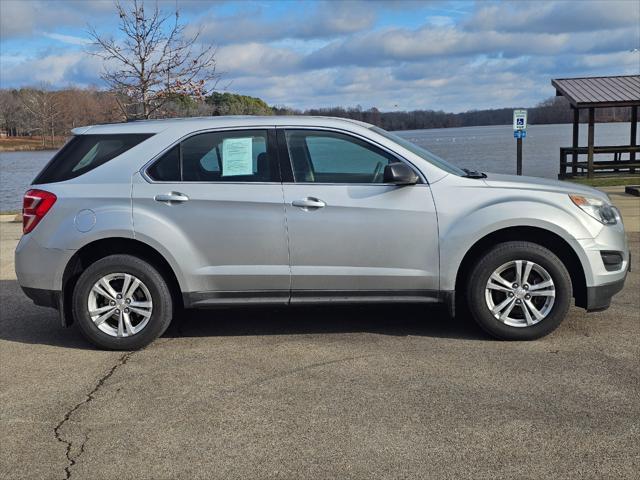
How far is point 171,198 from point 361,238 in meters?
1.48

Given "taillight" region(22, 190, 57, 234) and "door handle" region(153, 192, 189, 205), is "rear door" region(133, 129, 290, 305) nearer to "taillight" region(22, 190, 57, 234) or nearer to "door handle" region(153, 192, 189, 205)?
"door handle" region(153, 192, 189, 205)

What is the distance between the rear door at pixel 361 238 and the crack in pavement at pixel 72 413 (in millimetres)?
1402

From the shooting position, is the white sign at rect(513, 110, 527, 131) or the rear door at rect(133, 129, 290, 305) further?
the white sign at rect(513, 110, 527, 131)

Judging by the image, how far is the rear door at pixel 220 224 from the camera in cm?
527

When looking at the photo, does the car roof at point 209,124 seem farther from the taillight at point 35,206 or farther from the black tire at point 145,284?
the black tire at point 145,284

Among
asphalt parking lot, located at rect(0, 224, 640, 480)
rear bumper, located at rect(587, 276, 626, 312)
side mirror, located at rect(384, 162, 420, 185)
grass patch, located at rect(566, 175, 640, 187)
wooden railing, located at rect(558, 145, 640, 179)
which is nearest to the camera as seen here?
asphalt parking lot, located at rect(0, 224, 640, 480)

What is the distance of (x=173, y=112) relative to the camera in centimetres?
1359

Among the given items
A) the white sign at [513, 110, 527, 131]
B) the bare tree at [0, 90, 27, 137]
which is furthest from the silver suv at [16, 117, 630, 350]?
the bare tree at [0, 90, 27, 137]

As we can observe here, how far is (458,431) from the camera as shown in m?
3.76

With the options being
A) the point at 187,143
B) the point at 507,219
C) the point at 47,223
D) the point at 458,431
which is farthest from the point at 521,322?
the point at 47,223

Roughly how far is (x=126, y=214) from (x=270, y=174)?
1.14 m

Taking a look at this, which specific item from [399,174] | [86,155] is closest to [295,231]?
[399,174]

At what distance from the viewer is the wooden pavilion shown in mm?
21688

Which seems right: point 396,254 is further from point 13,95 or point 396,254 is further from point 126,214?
point 13,95
